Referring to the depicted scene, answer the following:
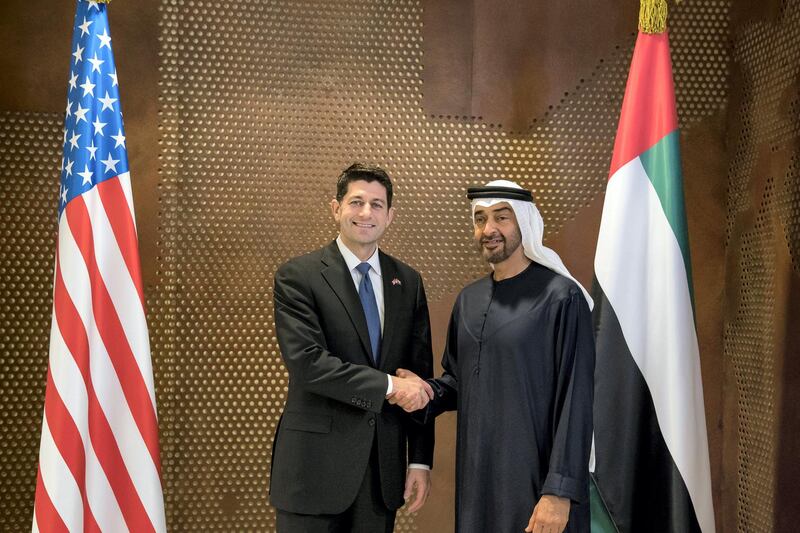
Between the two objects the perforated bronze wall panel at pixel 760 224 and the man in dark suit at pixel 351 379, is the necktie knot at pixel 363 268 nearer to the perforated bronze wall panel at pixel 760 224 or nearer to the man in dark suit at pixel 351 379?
the man in dark suit at pixel 351 379

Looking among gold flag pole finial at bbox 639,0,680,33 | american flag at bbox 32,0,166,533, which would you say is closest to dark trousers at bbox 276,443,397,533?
american flag at bbox 32,0,166,533

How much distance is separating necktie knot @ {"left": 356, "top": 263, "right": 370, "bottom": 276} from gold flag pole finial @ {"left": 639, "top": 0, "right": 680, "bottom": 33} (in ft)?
5.11

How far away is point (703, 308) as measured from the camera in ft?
12.6

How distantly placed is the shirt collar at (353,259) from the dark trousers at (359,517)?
0.62m

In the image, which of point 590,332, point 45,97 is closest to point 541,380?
point 590,332

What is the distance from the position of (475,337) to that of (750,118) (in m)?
2.04

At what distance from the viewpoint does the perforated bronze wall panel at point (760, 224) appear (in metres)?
3.20

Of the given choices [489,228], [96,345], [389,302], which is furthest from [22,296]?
[489,228]

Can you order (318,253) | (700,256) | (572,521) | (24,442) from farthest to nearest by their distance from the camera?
(700,256), (24,442), (318,253), (572,521)

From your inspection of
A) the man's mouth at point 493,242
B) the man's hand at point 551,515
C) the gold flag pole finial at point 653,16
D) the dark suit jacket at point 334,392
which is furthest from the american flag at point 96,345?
the gold flag pole finial at point 653,16

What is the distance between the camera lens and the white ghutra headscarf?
2.51 meters

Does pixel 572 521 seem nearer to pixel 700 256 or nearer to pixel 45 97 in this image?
pixel 700 256

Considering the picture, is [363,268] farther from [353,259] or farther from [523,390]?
[523,390]

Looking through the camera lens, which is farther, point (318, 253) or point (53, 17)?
point (53, 17)
